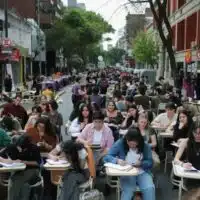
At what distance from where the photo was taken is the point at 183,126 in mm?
9445

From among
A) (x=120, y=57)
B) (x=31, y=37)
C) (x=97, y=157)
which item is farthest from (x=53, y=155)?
(x=120, y=57)

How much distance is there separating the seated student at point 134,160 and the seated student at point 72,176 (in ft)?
2.53

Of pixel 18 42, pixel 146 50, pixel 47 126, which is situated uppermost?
pixel 18 42

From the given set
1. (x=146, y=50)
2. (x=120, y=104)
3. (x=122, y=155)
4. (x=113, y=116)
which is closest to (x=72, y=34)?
(x=146, y=50)

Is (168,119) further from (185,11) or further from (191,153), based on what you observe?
(185,11)

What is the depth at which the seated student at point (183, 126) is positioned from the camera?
938cm

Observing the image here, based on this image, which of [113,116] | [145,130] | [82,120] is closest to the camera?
[145,130]

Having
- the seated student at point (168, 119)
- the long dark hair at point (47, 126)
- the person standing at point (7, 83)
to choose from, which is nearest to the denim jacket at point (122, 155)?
the long dark hair at point (47, 126)

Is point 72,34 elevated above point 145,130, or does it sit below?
above

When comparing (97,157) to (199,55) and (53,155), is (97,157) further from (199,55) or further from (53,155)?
(199,55)

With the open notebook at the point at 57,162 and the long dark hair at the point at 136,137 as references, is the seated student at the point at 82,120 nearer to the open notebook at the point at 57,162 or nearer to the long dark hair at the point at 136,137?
the open notebook at the point at 57,162

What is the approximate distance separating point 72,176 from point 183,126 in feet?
12.1

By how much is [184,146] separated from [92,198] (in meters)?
2.15

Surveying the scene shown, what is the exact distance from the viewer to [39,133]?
842 centimetres
